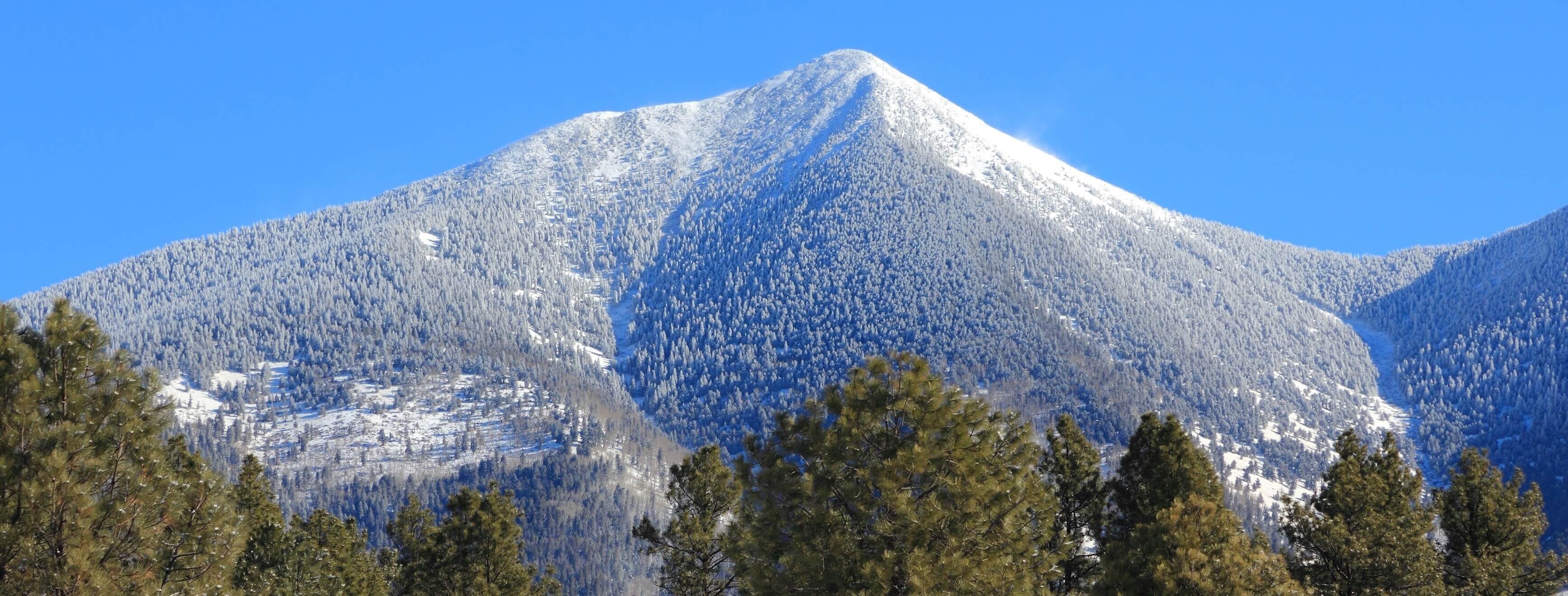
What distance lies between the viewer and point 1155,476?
34375 mm

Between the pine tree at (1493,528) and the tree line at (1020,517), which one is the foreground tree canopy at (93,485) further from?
the pine tree at (1493,528)

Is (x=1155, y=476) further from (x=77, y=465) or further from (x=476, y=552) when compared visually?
(x=77, y=465)

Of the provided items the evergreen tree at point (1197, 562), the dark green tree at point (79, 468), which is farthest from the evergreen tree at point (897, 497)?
the dark green tree at point (79, 468)

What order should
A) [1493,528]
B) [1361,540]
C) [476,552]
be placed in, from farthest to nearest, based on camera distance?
[476,552] < [1493,528] < [1361,540]

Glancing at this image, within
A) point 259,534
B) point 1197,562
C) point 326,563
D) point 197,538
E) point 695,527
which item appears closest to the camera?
point 197,538

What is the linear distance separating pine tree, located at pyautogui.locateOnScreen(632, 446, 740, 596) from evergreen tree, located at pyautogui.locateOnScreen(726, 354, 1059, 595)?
15.9 metres

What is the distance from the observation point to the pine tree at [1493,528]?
35781mm

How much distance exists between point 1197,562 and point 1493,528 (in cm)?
1636

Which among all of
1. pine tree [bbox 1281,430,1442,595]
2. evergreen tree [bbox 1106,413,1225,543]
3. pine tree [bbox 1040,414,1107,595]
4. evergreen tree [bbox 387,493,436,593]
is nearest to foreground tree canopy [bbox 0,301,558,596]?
evergreen tree [bbox 1106,413,1225,543]

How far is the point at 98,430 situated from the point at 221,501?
6.18 feet

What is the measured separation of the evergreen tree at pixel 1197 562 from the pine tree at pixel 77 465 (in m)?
19.6

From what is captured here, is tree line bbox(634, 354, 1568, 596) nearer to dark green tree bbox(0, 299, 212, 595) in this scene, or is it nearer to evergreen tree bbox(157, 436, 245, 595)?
evergreen tree bbox(157, 436, 245, 595)

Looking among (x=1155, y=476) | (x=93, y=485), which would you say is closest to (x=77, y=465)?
(x=93, y=485)

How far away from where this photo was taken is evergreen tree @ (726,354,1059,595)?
19453 mm
